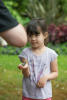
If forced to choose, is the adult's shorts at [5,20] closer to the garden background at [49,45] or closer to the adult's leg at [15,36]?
the adult's leg at [15,36]

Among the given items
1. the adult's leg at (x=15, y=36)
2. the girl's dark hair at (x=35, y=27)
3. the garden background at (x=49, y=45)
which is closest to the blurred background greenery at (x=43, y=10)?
the garden background at (x=49, y=45)

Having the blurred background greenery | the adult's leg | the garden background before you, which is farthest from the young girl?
the blurred background greenery

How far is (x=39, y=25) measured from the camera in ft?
10.0

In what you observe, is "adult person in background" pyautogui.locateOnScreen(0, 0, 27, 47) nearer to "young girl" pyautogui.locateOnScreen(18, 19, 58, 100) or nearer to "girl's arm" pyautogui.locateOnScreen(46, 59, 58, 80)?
"young girl" pyautogui.locateOnScreen(18, 19, 58, 100)

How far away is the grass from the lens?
4684mm

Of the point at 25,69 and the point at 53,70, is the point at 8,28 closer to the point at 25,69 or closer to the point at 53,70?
the point at 25,69

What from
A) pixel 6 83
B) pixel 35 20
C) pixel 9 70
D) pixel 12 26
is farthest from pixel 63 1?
pixel 12 26

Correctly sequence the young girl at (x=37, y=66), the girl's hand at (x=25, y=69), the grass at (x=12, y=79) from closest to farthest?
the girl's hand at (x=25, y=69)
the young girl at (x=37, y=66)
the grass at (x=12, y=79)

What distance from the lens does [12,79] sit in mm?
5656

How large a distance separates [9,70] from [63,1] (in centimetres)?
1167

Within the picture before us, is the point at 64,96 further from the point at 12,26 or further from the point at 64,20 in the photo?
the point at 64,20

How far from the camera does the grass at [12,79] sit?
4684 mm

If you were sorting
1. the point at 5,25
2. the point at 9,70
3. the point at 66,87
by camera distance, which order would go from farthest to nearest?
the point at 9,70 → the point at 66,87 → the point at 5,25

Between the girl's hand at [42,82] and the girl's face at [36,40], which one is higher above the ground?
the girl's face at [36,40]
